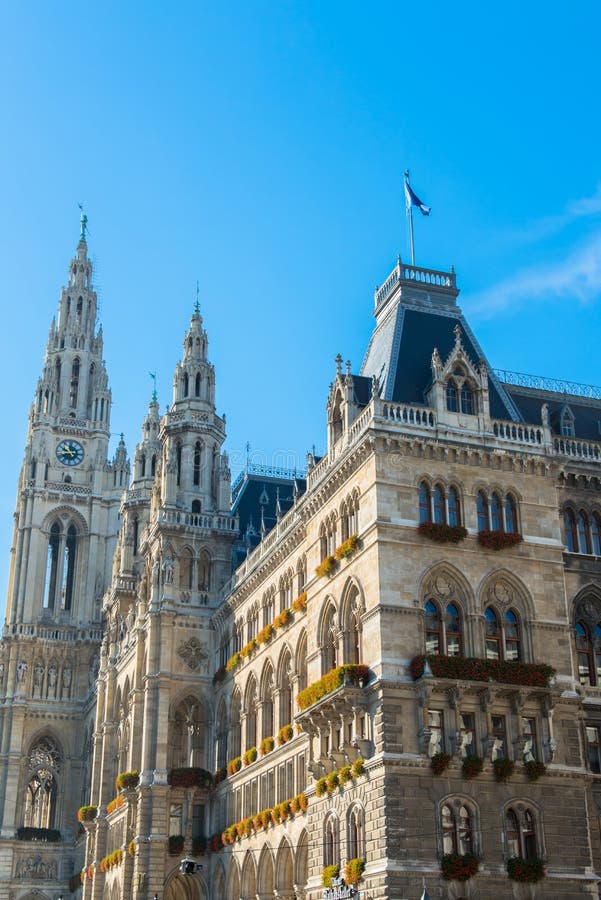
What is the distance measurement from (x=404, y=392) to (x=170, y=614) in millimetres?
25685

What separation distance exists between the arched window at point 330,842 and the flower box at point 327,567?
1078cm

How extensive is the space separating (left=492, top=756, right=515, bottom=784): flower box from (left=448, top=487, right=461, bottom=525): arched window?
10.2 metres

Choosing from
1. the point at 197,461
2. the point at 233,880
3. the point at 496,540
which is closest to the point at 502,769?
the point at 496,540

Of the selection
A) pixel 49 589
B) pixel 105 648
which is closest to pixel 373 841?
pixel 105 648

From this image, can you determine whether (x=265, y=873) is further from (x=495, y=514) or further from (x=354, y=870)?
(x=495, y=514)

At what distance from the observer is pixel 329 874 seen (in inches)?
1870

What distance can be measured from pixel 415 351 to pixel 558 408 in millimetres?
8728

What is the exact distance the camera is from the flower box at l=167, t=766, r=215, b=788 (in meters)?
68.2

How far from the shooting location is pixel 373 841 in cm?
4431

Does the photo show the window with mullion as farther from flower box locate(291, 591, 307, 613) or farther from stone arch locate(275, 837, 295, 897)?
stone arch locate(275, 837, 295, 897)

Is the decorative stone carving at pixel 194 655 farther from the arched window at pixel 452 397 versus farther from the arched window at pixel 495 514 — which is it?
the arched window at pixel 495 514

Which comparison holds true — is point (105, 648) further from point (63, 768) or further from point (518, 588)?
point (518, 588)

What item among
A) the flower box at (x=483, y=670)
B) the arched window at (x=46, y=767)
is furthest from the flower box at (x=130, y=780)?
the arched window at (x=46, y=767)

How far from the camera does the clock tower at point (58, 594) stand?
9638cm
